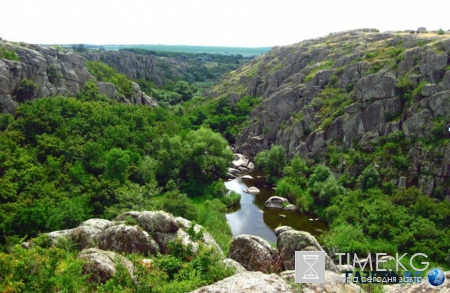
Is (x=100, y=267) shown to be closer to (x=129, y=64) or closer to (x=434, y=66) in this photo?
(x=434, y=66)

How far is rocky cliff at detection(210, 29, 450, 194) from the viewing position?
44500 mm

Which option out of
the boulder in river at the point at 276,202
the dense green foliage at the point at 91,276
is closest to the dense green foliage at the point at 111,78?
the boulder in river at the point at 276,202

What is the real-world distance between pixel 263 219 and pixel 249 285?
110ft

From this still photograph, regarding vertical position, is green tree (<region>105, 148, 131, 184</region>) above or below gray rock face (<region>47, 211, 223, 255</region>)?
below

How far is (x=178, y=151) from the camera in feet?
172

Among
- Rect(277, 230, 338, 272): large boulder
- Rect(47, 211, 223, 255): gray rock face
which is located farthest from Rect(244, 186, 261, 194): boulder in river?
Rect(47, 211, 223, 255): gray rock face

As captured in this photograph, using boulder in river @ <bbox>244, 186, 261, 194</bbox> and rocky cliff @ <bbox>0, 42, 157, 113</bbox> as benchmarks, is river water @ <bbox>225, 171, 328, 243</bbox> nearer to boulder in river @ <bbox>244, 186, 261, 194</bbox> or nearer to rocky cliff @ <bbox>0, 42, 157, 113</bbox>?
boulder in river @ <bbox>244, 186, 261, 194</bbox>

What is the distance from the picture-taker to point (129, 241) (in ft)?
69.9

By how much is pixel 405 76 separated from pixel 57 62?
56.8m

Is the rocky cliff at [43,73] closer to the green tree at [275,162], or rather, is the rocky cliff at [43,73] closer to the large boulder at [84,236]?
the green tree at [275,162]

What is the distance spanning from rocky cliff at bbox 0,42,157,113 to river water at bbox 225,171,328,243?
3496 cm

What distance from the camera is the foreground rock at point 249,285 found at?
431 inches

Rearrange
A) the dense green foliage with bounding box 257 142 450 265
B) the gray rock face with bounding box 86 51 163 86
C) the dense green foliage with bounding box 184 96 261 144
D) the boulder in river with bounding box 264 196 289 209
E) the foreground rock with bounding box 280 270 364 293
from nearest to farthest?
the foreground rock with bounding box 280 270 364 293 → the dense green foliage with bounding box 257 142 450 265 → the boulder in river with bounding box 264 196 289 209 → the dense green foliage with bounding box 184 96 261 144 → the gray rock face with bounding box 86 51 163 86

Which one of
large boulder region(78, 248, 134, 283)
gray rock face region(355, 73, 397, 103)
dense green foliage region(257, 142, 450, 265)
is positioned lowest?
dense green foliage region(257, 142, 450, 265)
